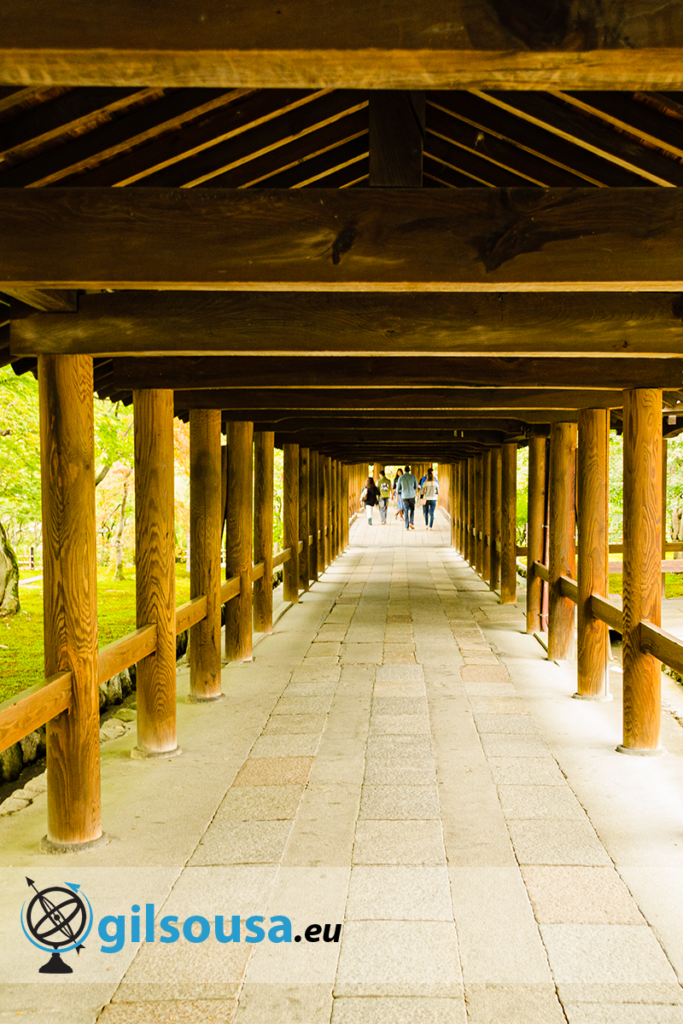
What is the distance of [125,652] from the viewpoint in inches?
174

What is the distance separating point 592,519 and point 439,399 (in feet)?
4.83

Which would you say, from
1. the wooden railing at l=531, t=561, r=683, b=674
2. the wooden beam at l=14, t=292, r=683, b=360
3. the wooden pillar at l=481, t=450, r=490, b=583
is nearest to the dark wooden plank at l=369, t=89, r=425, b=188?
the wooden beam at l=14, t=292, r=683, b=360

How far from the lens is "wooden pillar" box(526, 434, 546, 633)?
9188mm

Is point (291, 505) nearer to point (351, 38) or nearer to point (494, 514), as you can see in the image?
point (494, 514)

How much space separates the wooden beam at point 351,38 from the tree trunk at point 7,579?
30.3 ft

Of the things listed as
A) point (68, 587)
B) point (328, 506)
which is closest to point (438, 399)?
point (68, 587)

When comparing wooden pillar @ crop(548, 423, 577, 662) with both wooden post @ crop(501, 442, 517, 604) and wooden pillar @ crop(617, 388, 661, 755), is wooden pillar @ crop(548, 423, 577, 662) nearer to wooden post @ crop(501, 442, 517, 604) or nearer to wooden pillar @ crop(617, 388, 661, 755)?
wooden pillar @ crop(617, 388, 661, 755)

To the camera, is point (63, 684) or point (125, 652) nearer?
point (63, 684)

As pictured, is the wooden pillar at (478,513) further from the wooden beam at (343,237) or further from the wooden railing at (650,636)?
the wooden beam at (343,237)

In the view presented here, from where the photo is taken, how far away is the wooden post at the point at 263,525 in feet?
29.8

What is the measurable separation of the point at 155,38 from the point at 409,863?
3239 mm

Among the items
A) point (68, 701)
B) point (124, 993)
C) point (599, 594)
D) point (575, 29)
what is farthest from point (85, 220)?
point (599, 594)

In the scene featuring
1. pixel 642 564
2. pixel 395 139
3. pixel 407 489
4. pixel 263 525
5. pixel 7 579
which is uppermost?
pixel 395 139

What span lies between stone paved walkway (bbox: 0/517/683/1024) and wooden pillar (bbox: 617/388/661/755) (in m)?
0.28
